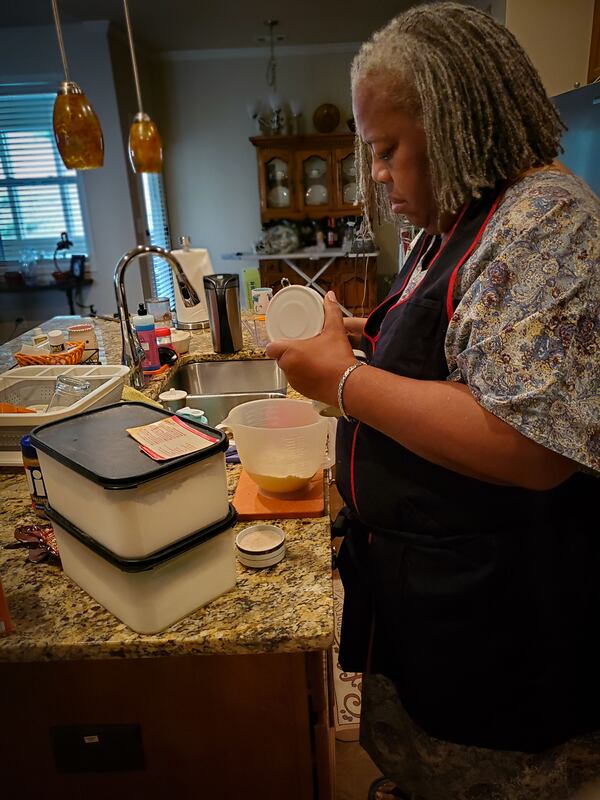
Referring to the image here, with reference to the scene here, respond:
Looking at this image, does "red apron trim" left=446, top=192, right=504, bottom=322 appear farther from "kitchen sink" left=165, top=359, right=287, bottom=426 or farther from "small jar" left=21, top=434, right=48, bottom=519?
"kitchen sink" left=165, top=359, right=287, bottom=426

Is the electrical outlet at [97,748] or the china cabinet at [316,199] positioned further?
the china cabinet at [316,199]

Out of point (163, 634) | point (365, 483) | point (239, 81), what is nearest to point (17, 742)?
point (163, 634)

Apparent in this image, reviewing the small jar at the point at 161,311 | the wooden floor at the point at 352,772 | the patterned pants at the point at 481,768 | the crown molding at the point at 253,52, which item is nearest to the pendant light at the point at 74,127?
the small jar at the point at 161,311

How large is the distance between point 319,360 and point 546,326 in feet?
1.08

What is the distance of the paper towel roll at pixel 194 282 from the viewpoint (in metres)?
2.77

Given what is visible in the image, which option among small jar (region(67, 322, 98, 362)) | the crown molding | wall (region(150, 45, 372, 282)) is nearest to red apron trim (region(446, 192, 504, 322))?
small jar (region(67, 322, 98, 362))

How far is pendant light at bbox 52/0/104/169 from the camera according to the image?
1876 mm

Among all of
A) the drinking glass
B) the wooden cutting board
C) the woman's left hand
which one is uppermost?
the woman's left hand

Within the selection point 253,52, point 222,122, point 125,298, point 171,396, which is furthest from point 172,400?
point 253,52

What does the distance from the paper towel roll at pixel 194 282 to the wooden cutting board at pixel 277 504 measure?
1708mm

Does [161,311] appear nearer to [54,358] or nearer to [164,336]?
[164,336]

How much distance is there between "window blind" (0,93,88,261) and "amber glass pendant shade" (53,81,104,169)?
3.49 m

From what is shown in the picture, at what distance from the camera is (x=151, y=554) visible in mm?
756

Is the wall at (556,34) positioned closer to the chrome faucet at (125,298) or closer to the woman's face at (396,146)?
the chrome faucet at (125,298)
